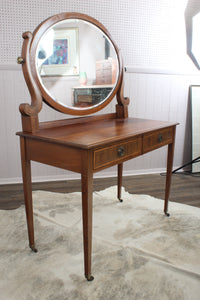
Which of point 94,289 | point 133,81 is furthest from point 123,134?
point 133,81

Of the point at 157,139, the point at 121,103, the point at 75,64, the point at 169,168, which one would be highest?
the point at 75,64

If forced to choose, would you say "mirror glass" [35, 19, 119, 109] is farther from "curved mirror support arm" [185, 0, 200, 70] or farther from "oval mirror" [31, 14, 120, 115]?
"curved mirror support arm" [185, 0, 200, 70]

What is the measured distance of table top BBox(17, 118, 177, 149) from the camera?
56.8 inches

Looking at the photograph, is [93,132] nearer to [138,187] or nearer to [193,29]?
[138,187]

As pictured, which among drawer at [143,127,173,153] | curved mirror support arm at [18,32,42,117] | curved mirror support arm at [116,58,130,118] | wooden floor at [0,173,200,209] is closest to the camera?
curved mirror support arm at [18,32,42,117]

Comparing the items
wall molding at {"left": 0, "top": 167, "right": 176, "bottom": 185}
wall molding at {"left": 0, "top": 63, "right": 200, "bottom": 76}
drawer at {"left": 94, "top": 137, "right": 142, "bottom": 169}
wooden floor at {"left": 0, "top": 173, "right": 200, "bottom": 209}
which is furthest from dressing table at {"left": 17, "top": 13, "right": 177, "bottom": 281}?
wall molding at {"left": 0, "top": 167, "right": 176, "bottom": 185}

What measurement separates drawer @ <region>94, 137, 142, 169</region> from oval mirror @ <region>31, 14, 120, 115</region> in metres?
0.51

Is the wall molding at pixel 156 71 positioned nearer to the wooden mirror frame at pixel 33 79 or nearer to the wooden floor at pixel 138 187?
the wooden floor at pixel 138 187

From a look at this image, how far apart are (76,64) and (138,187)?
165 cm

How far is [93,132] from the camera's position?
5.54 feet

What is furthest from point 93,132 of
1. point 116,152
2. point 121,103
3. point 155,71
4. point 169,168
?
point 155,71

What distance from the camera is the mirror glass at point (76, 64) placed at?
177 centimetres

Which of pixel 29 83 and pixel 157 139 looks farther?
pixel 157 139

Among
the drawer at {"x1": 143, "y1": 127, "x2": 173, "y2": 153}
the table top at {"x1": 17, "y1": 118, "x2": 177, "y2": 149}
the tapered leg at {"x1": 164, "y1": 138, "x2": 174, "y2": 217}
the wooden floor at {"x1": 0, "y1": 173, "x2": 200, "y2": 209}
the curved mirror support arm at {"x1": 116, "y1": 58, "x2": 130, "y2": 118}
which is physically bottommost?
the wooden floor at {"x1": 0, "y1": 173, "x2": 200, "y2": 209}
